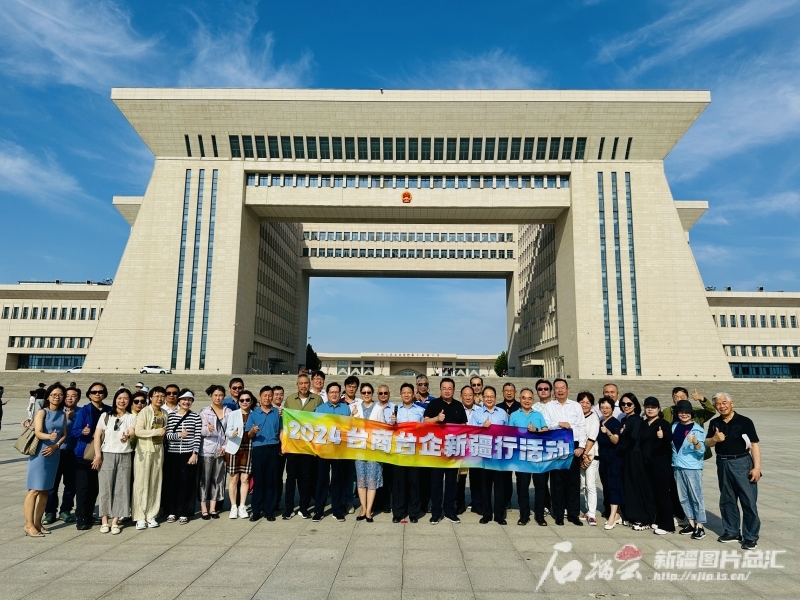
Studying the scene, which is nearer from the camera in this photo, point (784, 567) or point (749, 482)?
point (784, 567)

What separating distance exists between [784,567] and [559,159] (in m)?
45.0

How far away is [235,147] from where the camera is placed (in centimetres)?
4734

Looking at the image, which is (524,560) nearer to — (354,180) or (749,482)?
(749,482)

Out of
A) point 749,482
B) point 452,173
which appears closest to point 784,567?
point 749,482

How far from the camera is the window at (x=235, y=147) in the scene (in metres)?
46.8

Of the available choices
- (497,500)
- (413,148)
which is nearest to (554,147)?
(413,148)

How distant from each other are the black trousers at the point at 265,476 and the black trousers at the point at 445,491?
2.60m

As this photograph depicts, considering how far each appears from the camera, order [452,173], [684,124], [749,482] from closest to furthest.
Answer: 1. [749,482]
2. [684,124]
3. [452,173]

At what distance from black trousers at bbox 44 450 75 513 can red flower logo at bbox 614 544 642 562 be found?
8.12m

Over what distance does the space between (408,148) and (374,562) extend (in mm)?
44675

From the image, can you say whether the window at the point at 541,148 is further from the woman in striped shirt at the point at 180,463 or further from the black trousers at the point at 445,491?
the woman in striped shirt at the point at 180,463

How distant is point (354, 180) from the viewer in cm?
4809

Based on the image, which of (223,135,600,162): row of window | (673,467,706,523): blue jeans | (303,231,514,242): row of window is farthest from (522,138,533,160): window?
(673,467,706,523): blue jeans

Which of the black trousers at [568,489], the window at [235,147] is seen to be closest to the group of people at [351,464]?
the black trousers at [568,489]
